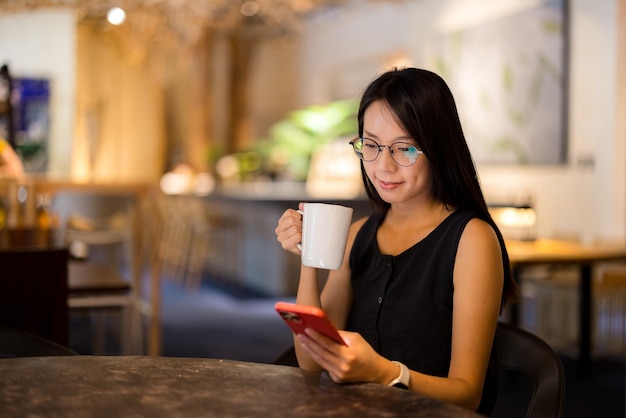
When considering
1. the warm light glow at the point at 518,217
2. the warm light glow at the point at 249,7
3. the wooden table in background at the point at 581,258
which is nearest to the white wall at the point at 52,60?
the warm light glow at the point at 249,7

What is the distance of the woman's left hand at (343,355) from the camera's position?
123 centimetres

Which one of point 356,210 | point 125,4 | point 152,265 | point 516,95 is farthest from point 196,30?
point 152,265

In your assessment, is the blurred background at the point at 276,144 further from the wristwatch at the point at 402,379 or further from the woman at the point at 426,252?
the wristwatch at the point at 402,379

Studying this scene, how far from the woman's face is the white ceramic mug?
162mm

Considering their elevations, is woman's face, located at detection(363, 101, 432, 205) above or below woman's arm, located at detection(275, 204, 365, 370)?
above

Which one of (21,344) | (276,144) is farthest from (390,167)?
(276,144)

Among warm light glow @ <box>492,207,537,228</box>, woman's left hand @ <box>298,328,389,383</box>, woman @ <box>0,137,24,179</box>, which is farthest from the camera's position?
warm light glow @ <box>492,207,537,228</box>

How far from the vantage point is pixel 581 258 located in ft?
14.7

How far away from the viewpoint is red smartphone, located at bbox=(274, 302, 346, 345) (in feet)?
3.79

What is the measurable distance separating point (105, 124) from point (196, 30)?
3957 mm

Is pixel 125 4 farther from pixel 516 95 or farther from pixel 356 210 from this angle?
pixel 516 95

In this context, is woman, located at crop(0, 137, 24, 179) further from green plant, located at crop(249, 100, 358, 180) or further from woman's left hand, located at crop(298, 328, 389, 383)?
green plant, located at crop(249, 100, 358, 180)

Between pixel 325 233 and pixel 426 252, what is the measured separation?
0.97 ft

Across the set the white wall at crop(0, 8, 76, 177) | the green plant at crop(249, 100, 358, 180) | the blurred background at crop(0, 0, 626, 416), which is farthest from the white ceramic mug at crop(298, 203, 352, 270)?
the green plant at crop(249, 100, 358, 180)
